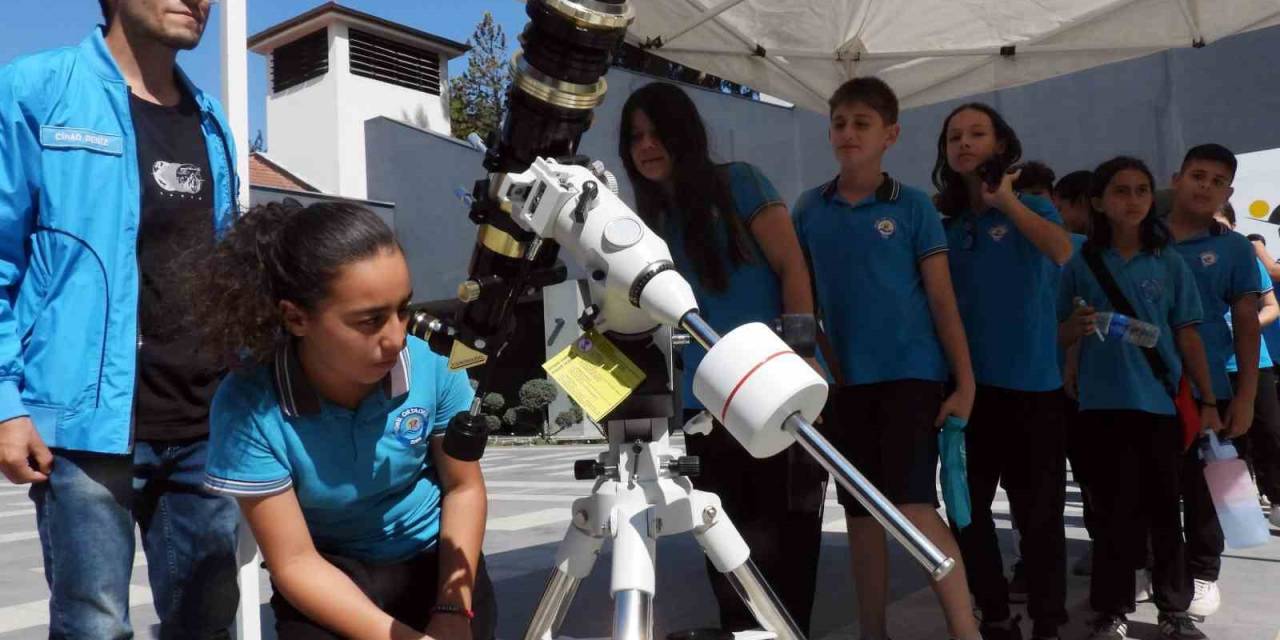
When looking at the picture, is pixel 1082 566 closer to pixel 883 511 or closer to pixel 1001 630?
pixel 1001 630

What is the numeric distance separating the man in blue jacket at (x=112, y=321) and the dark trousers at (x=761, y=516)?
1302mm

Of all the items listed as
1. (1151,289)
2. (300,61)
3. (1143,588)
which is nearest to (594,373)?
(1151,289)

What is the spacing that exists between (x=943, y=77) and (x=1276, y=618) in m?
2.79

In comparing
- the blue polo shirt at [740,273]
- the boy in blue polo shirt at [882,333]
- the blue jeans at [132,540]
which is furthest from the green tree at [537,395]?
the blue jeans at [132,540]

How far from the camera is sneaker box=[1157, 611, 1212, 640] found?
3.24 metres

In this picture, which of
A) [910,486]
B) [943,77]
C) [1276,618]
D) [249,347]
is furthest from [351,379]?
[943,77]

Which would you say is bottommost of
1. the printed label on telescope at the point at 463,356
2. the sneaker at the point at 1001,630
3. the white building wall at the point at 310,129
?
the sneaker at the point at 1001,630

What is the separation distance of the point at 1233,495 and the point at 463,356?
3.08 metres

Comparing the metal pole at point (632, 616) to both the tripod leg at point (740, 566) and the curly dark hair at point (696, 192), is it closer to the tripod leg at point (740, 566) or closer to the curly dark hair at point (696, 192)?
the tripod leg at point (740, 566)

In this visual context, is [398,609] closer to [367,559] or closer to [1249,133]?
[367,559]

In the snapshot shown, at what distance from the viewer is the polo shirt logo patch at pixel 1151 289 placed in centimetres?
355

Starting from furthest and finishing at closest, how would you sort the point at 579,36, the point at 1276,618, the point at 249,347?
1. the point at 1276,618
2. the point at 249,347
3. the point at 579,36

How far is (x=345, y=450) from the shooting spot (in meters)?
1.81

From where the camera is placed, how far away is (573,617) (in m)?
3.64
